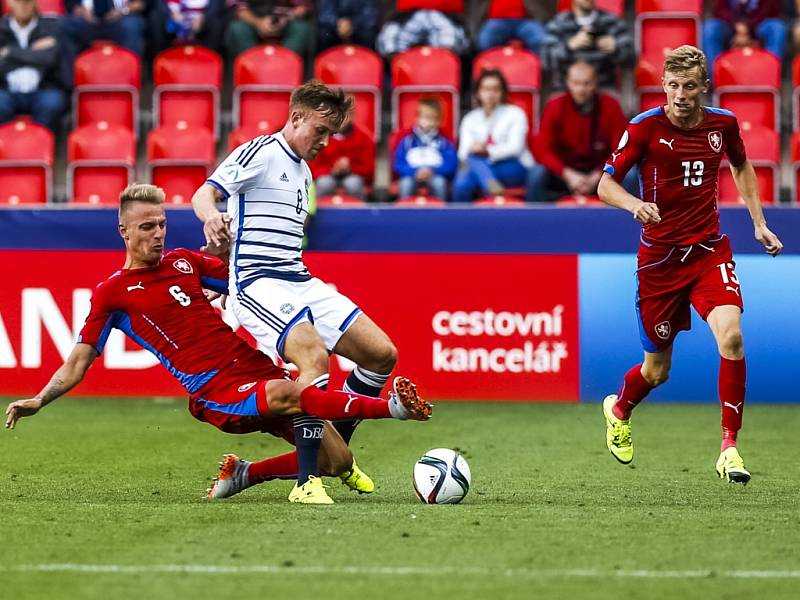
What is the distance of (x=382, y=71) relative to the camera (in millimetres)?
14641

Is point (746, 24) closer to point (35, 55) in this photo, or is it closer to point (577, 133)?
point (577, 133)

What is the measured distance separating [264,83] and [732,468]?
341 inches

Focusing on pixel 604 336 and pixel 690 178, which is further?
pixel 604 336

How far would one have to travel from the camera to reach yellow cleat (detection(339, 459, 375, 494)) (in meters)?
6.98

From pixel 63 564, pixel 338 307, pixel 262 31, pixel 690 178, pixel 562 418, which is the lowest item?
pixel 562 418

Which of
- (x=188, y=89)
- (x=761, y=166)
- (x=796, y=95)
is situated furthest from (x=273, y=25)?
(x=796, y=95)

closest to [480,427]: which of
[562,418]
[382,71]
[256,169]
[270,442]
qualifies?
[562,418]

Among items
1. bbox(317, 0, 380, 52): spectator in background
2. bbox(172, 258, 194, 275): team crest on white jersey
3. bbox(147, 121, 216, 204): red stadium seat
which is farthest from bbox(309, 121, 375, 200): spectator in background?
bbox(172, 258, 194, 275): team crest on white jersey

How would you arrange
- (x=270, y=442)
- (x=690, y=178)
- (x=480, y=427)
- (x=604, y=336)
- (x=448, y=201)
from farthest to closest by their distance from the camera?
1. (x=448, y=201)
2. (x=604, y=336)
3. (x=480, y=427)
4. (x=270, y=442)
5. (x=690, y=178)

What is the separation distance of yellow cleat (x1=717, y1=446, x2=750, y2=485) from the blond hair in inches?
97.0

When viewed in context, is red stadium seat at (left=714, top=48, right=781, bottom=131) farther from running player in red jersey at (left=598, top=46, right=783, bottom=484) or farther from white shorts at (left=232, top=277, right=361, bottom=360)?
white shorts at (left=232, top=277, right=361, bottom=360)

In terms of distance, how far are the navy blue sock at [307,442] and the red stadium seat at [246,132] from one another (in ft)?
23.8

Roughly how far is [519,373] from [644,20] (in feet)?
15.3

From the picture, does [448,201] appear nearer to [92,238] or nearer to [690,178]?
[92,238]
